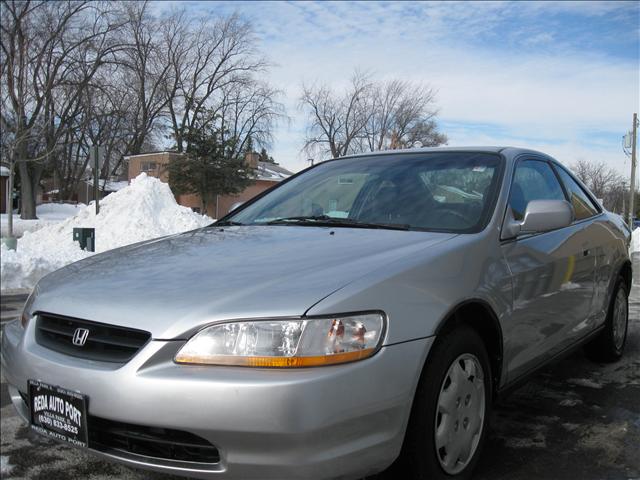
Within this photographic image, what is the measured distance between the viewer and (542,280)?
306 centimetres

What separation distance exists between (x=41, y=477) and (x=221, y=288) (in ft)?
4.22

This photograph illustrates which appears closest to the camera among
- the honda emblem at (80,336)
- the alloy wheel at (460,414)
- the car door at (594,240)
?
the honda emblem at (80,336)

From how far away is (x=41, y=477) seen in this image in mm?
2572

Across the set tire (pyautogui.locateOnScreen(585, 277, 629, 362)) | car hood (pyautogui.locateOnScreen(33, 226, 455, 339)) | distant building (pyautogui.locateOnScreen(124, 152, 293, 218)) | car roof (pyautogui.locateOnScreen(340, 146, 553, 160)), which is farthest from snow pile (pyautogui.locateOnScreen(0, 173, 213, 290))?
distant building (pyautogui.locateOnScreen(124, 152, 293, 218))

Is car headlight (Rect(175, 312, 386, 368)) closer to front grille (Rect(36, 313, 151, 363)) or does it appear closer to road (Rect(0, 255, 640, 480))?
front grille (Rect(36, 313, 151, 363))

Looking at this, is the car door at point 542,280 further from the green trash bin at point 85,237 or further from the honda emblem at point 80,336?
the green trash bin at point 85,237

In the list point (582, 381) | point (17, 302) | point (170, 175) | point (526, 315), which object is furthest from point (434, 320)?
point (170, 175)

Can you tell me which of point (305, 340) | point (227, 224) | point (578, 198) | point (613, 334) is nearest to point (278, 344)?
point (305, 340)

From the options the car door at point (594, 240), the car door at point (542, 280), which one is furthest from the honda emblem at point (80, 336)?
the car door at point (594, 240)

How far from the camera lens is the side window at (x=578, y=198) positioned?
3969mm

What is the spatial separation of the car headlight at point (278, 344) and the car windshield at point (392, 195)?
104cm

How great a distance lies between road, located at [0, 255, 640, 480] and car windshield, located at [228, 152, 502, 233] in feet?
3.73

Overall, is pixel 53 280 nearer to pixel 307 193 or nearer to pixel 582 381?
pixel 307 193

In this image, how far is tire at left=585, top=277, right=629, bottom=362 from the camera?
171 inches
